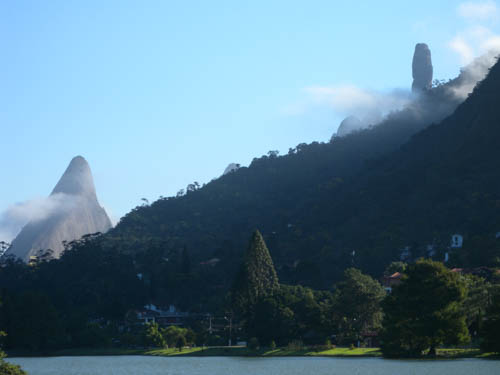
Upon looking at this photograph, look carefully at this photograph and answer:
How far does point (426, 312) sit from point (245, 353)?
83.3ft

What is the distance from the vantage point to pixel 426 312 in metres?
66.0

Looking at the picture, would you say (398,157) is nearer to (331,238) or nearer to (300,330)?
(331,238)

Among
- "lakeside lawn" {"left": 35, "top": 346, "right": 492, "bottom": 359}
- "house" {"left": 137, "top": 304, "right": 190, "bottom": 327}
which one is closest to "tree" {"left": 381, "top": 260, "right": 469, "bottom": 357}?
"lakeside lawn" {"left": 35, "top": 346, "right": 492, "bottom": 359}

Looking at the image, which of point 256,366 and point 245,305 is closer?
point 256,366

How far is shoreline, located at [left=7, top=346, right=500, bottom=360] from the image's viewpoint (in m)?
66.8

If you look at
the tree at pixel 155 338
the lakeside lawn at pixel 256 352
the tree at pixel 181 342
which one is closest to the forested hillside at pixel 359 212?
the tree at pixel 155 338

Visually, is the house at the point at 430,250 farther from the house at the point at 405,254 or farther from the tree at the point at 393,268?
the tree at the point at 393,268

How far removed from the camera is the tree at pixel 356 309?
84188mm

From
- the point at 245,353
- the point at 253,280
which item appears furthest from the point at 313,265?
the point at 245,353

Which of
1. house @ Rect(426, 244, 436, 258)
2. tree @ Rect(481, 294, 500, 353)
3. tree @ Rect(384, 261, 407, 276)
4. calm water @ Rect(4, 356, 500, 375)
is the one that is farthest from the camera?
house @ Rect(426, 244, 436, 258)

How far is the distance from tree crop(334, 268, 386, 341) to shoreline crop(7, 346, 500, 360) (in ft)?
9.85

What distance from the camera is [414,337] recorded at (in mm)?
66438

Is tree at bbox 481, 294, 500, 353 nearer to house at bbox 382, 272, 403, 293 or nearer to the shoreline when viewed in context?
the shoreline

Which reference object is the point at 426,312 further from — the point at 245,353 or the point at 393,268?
the point at 393,268
